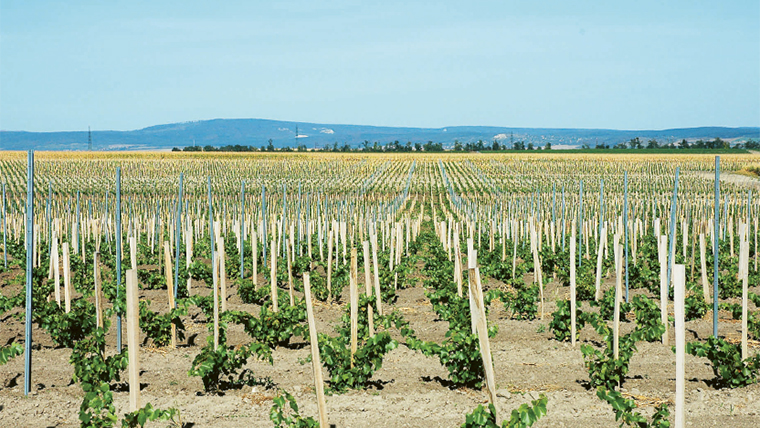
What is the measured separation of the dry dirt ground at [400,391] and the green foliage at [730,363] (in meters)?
0.11

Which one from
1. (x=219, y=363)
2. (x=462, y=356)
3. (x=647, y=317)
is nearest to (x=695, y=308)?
(x=647, y=317)

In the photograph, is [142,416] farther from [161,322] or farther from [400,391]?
[161,322]

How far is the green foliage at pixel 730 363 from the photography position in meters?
6.41

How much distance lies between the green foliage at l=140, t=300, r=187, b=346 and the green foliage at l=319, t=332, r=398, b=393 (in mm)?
1889

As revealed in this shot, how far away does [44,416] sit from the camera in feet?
19.1

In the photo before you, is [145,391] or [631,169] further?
[631,169]

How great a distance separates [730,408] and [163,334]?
579 centimetres

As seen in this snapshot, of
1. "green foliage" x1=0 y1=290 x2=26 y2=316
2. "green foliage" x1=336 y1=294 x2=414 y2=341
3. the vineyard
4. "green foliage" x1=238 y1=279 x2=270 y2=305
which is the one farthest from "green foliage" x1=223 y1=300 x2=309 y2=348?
"green foliage" x1=0 y1=290 x2=26 y2=316

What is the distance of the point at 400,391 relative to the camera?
6.55 meters

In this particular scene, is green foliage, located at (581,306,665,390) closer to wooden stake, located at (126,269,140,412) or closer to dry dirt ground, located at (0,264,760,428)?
dry dirt ground, located at (0,264,760,428)

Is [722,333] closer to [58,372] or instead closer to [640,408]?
[640,408]

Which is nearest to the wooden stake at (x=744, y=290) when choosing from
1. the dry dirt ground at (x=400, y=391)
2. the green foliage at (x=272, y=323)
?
the dry dirt ground at (x=400, y=391)

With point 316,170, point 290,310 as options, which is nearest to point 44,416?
point 290,310

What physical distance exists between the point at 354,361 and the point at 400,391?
515 mm
